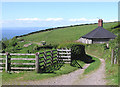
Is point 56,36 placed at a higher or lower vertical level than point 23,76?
higher

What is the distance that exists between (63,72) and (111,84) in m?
5.32

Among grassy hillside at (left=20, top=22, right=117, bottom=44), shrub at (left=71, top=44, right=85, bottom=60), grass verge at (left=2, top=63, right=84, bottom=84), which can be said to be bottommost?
grass verge at (left=2, top=63, right=84, bottom=84)

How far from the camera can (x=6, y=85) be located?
1186cm

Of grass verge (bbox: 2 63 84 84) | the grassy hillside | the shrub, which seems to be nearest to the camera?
grass verge (bbox: 2 63 84 84)

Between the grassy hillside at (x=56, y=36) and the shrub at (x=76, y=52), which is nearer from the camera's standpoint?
the shrub at (x=76, y=52)

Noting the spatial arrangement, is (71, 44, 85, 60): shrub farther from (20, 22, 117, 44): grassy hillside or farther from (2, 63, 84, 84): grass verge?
(20, 22, 117, 44): grassy hillside

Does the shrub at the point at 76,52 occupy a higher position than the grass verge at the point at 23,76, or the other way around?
the shrub at the point at 76,52

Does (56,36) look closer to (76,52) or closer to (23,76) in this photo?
(76,52)

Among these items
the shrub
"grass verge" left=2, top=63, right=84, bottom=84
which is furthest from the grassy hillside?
"grass verge" left=2, top=63, right=84, bottom=84

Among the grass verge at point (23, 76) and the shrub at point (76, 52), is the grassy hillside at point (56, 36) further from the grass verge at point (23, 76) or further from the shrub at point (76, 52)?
the grass verge at point (23, 76)

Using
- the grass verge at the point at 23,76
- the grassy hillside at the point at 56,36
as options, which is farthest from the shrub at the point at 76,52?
the grassy hillside at the point at 56,36

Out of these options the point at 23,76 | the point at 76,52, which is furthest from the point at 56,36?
the point at 23,76

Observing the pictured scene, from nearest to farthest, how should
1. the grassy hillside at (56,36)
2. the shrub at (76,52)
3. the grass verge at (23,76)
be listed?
the grass verge at (23,76), the shrub at (76,52), the grassy hillside at (56,36)

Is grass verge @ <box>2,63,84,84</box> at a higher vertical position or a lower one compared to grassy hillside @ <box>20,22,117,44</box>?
lower
